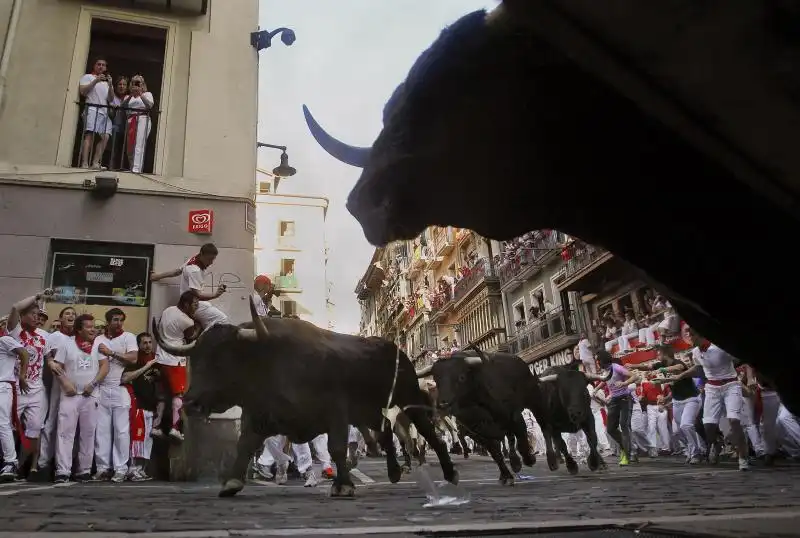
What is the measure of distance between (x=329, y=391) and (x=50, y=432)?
4412 millimetres

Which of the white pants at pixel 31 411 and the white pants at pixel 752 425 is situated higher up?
the white pants at pixel 31 411

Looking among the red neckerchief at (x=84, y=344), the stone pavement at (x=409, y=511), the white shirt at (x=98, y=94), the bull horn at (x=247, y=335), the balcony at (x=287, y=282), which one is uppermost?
the balcony at (x=287, y=282)

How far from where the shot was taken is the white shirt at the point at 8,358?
7344 mm

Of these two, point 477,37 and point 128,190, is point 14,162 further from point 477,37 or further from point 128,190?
point 477,37

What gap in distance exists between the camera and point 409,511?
407 cm

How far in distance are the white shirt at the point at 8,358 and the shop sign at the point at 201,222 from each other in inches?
132

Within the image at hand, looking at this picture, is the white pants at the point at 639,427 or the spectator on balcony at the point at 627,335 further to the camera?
the spectator on balcony at the point at 627,335

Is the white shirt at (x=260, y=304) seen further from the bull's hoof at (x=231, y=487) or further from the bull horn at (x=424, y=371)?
the bull's hoof at (x=231, y=487)

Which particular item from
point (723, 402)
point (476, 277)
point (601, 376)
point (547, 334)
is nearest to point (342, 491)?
point (723, 402)

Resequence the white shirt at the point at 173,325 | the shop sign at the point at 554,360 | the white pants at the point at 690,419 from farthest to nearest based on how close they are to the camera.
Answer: the shop sign at the point at 554,360, the white pants at the point at 690,419, the white shirt at the point at 173,325

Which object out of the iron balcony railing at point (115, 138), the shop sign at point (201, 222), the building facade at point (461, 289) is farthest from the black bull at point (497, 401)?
the building facade at point (461, 289)

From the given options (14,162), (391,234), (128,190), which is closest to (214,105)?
(128,190)

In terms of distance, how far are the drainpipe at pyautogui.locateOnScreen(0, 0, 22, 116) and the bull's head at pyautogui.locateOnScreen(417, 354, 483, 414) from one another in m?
8.58

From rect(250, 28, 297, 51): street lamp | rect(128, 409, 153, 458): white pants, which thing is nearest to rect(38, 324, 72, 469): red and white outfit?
rect(128, 409, 153, 458): white pants
